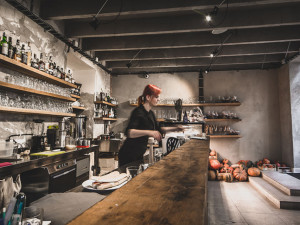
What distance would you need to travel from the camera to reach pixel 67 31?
4113 millimetres

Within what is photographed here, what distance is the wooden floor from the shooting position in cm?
301

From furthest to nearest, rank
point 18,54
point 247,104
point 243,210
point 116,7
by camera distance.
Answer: point 247,104, point 243,210, point 116,7, point 18,54

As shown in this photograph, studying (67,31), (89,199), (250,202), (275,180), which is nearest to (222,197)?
(250,202)

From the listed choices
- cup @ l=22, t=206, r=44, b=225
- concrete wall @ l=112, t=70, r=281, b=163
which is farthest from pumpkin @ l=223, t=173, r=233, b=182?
cup @ l=22, t=206, r=44, b=225

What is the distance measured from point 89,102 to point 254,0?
4.27 metres

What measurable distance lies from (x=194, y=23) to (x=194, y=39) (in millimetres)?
706

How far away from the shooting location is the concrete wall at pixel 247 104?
5941 mm

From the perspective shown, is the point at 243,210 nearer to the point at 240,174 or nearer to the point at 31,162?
the point at 240,174

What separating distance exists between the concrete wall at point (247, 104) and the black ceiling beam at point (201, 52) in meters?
1.33

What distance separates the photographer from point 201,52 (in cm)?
509

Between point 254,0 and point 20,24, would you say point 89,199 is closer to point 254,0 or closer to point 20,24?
point 20,24

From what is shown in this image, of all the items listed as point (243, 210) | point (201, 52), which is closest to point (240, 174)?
point (243, 210)

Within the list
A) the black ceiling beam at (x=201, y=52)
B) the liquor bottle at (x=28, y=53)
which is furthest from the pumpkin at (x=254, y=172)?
the liquor bottle at (x=28, y=53)

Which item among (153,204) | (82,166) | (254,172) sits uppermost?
Result: (153,204)
